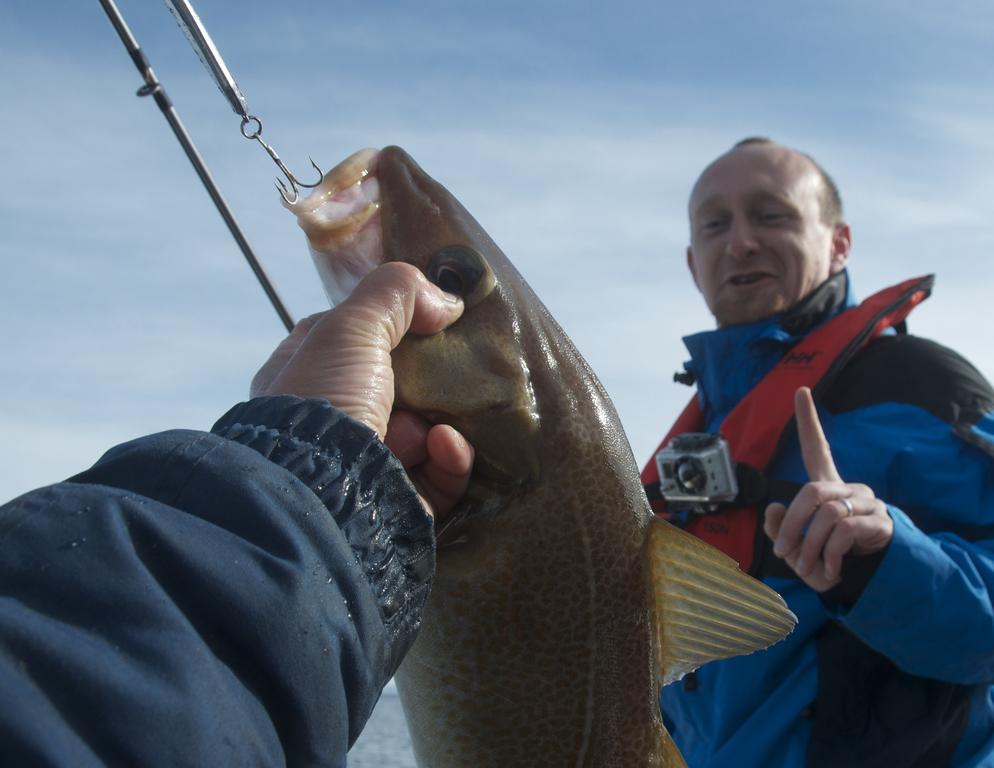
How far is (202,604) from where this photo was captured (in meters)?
1.13

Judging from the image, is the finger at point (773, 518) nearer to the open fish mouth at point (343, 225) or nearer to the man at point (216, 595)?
the open fish mouth at point (343, 225)

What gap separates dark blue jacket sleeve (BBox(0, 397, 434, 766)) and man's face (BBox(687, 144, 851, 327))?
405 centimetres

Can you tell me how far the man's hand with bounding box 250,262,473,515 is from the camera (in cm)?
185

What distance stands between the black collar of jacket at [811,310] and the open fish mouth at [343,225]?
308cm

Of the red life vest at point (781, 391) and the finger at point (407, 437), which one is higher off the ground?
the finger at point (407, 437)

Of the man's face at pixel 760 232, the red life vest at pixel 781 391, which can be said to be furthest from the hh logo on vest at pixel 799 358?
the man's face at pixel 760 232

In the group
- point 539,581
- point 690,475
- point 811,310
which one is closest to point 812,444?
point 690,475

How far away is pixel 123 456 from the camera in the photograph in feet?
4.19

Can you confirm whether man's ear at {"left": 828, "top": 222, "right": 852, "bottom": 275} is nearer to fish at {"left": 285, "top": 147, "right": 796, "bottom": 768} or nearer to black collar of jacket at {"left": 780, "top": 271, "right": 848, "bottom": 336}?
black collar of jacket at {"left": 780, "top": 271, "right": 848, "bottom": 336}

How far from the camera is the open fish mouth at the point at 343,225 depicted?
2.39 meters

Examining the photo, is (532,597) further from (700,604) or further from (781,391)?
(781,391)

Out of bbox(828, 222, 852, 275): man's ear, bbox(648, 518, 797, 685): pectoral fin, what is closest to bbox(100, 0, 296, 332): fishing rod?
bbox(648, 518, 797, 685): pectoral fin

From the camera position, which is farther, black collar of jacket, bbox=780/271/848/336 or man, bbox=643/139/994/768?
black collar of jacket, bbox=780/271/848/336

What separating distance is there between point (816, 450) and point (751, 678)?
1.01 m
